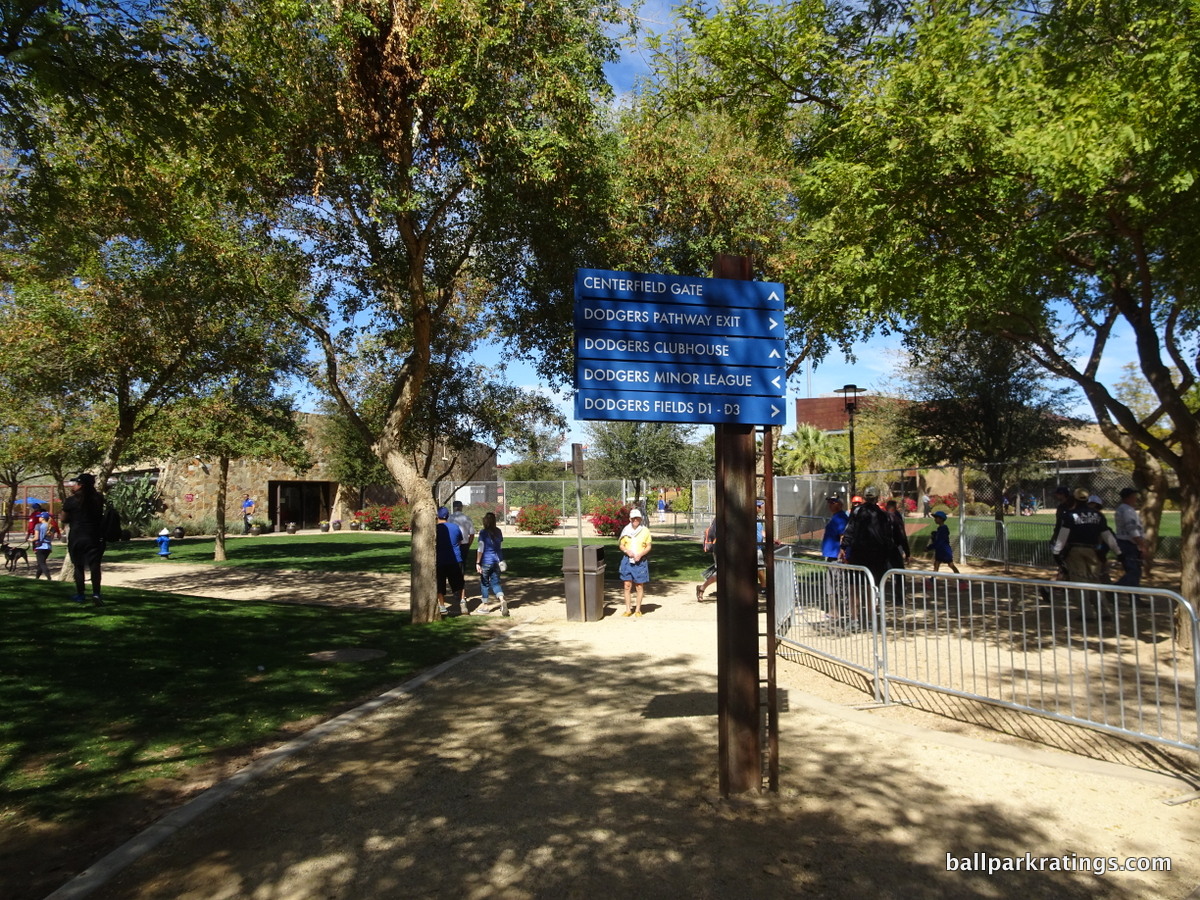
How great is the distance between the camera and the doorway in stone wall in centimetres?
4659

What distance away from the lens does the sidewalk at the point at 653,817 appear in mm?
3770

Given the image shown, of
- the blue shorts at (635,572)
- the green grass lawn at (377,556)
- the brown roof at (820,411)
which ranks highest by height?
the brown roof at (820,411)

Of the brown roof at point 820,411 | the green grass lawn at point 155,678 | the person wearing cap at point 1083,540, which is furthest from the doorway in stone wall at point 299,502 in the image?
the brown roof at point 820,411

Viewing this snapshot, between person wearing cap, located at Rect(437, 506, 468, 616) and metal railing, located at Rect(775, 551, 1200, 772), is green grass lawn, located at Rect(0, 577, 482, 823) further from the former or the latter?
metal railing, located at Rect(775, 551, 1200, 772)

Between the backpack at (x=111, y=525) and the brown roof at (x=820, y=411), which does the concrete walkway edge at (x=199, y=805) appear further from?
the brown roof at (x=820, y=411)

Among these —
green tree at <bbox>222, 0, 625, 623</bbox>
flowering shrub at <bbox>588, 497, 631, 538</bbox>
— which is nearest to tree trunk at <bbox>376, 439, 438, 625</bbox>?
green tree at <bbox>222, 0, 625, 623</bbox>

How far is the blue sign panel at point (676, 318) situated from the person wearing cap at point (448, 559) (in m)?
8.23

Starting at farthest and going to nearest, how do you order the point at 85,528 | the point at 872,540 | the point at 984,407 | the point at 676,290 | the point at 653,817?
the point at 984,407
the point at 85,528
the point at 872,540
the point at 676,290
the point at 653,817

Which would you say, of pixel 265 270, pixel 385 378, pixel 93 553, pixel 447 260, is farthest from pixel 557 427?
pixel 93 553

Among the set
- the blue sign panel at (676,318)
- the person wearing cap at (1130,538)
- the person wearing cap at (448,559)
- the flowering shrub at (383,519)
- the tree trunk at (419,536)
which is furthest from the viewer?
the flowering shrub at (383,519)

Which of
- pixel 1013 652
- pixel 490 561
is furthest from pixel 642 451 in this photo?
pixel 1013 652

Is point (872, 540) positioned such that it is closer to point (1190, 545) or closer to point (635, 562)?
point (1190, 545)

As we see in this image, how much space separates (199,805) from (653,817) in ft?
8.45

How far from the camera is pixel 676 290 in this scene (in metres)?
4.90
